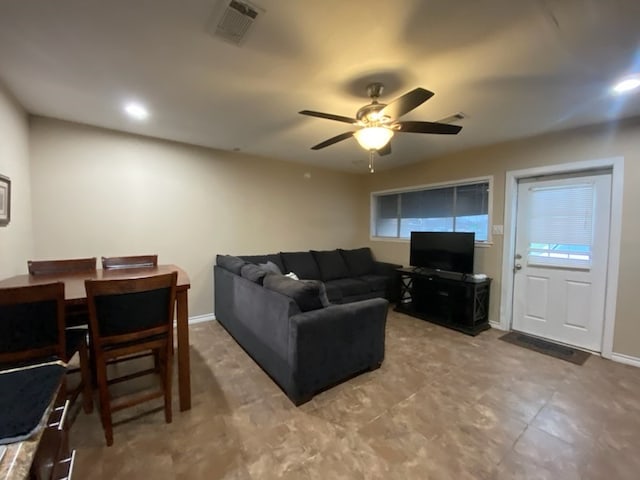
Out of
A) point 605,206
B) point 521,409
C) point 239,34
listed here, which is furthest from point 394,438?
point 605,206

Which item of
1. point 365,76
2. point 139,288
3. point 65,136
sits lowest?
point 139,288

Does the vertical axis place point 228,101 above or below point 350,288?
above

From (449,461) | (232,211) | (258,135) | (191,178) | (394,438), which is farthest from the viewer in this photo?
(232,211)

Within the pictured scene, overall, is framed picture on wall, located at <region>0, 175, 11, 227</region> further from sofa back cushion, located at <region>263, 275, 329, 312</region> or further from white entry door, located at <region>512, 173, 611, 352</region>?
white entry door, located at <region>512, 173, 611, 352</region>

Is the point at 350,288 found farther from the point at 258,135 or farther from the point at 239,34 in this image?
the point at 239,34

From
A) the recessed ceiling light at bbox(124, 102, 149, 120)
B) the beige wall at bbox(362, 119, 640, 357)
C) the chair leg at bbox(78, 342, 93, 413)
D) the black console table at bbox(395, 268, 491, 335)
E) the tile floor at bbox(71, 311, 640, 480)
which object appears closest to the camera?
the tile floor at bbox(71, 311, 640, 480)

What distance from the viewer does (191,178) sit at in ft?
12.9

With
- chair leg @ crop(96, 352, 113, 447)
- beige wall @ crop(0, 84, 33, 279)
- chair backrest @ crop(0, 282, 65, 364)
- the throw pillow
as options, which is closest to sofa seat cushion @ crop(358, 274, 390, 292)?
the throw pillow

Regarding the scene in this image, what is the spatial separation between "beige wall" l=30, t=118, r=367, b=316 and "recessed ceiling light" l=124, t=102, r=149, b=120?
0.70 meters

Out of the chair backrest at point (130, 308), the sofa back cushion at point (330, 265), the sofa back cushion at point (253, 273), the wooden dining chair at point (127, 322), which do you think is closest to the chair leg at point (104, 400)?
the wooden dining chair at point (127, 322)

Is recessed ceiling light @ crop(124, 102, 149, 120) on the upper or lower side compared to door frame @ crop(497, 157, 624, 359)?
upper

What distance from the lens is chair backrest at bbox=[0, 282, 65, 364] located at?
147cm

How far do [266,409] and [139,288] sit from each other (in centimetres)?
125

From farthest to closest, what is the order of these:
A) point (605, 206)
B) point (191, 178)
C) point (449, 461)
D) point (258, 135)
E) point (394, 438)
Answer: point (191, 178), point (258, 135), point (605, 206), point (394, 438), point (449, 461)
